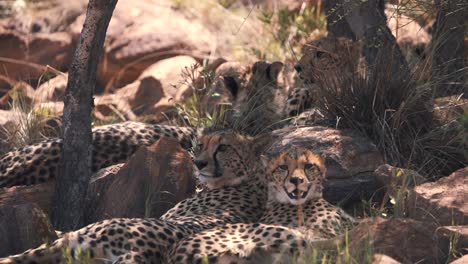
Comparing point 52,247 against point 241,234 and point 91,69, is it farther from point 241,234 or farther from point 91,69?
point 91,69

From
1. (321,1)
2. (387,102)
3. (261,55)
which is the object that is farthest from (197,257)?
(321,1)

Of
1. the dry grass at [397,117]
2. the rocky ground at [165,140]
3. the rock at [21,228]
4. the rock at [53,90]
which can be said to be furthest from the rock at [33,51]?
the rock at [21,228]

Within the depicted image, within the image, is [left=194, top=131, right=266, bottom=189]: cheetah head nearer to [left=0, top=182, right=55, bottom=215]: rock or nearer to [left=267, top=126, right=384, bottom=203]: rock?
[left=267, top=126, right=384, bottom=203]: rock

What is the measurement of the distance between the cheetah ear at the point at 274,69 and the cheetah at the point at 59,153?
3.21 feet

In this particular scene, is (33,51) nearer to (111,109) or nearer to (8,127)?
(111,109)

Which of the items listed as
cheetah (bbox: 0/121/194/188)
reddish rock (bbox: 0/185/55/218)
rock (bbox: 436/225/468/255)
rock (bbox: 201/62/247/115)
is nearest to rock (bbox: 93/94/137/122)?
rock (bbox: 201/62/247/115)

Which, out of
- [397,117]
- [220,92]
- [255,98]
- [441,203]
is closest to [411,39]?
[220,92]

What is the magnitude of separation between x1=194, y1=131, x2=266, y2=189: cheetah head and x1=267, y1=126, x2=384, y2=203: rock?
0.58 ft

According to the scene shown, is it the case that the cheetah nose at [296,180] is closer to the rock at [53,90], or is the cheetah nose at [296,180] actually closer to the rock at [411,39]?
the rock at [411,39]

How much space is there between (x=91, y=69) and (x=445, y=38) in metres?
2.90

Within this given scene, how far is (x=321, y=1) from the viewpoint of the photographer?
411 inches

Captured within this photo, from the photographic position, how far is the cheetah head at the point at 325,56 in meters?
7.10

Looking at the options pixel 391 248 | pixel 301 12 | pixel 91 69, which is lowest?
pixel 391 248

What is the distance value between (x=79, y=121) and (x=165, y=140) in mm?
540
